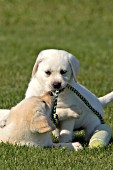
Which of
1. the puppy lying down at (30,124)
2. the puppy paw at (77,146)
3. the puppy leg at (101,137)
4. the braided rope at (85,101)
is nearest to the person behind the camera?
the puppy lying down at (30,124)

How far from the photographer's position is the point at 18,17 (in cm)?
2462

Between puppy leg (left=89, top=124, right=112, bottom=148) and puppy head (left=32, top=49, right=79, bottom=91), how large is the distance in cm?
63

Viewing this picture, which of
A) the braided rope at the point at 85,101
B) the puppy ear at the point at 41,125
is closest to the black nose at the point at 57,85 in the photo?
the braided rope at the point at 85,101

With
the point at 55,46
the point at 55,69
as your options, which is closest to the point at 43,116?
the point at 55,69

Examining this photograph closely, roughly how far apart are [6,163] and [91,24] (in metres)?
18.6

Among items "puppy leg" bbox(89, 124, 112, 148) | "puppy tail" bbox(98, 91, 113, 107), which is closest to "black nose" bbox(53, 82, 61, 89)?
"puppy leg" bbox(89, 124, 112, 148)

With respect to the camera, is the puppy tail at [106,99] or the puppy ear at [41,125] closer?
the puppy ear at [41,125]

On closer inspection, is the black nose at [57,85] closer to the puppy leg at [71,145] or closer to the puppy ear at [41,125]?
the puppy leg at [71,145]

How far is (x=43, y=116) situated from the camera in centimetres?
579

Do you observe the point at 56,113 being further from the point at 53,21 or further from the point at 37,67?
the point at 53,21

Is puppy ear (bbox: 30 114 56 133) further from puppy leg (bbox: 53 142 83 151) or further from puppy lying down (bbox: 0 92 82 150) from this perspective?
puppy leg (bbox: 53 142 83 151)

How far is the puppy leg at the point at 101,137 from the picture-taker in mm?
6332

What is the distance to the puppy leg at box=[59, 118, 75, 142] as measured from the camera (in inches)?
261

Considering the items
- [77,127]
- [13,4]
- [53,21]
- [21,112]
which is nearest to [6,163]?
[21,112]
